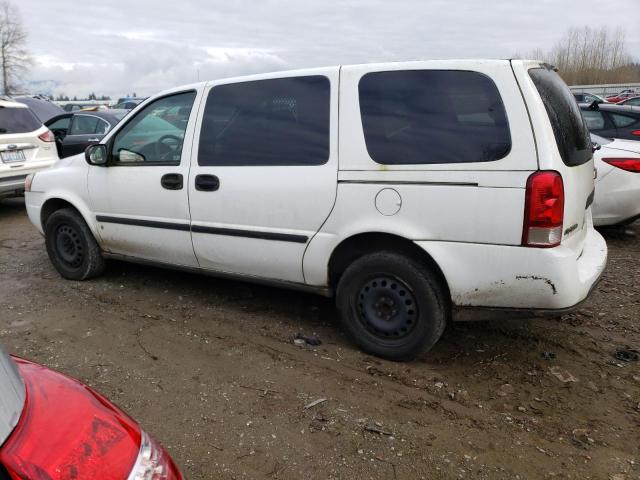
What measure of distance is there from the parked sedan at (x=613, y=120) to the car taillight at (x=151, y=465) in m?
6.50

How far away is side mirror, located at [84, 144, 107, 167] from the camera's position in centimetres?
433

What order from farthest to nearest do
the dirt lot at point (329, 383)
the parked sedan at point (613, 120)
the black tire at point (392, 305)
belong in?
1. the parked sedan at point (613, 120)
2. the black tire at point (392, 305)
3. the dirt lot at point (329, 383)

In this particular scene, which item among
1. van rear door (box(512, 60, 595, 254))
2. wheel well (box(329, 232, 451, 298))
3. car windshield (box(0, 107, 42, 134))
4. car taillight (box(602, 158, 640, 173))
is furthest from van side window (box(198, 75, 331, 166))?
car windshield (box(0, 107, 42, 134))

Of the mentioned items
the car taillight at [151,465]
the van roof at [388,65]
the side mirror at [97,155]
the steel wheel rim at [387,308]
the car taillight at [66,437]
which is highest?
the van roof at [388,65]

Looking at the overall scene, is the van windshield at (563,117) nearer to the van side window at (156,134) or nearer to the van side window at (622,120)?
the van side window at (156,134)

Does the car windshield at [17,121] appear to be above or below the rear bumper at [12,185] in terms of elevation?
above

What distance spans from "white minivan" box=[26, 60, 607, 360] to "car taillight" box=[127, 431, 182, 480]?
191 cm

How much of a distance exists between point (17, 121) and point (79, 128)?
2538 mm

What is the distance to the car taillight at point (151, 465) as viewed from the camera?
1.42 metres

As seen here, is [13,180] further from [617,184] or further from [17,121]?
[617,184]

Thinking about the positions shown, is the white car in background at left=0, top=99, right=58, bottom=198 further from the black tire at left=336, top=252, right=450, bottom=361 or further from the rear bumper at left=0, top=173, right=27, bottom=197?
the black tire at left=336, top=252, right=450, bottom=361

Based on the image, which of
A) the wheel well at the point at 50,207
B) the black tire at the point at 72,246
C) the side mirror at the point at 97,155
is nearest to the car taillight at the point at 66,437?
the side mirror at the point at 97,155

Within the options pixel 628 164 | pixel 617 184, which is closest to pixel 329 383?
pixel 617 184

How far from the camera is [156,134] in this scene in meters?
4.22
